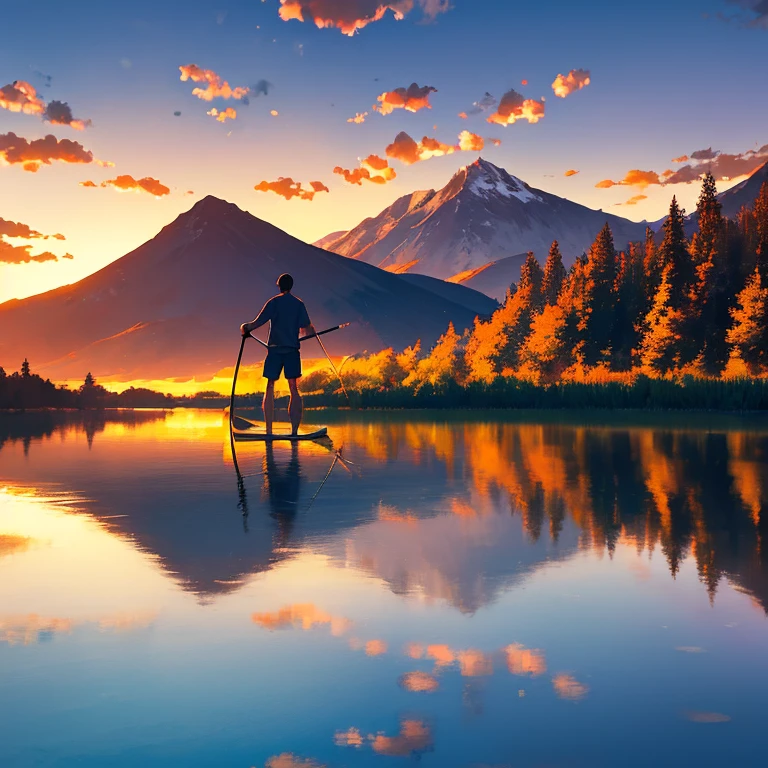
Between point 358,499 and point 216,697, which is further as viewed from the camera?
point 358,499

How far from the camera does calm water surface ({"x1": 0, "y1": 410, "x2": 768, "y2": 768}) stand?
5.43 m

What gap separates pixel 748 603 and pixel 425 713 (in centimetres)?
417

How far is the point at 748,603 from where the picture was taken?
854 centimetres

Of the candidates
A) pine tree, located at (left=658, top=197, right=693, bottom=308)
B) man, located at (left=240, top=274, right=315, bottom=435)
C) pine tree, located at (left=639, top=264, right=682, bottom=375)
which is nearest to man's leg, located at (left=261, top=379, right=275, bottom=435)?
man, located at (left=240, top=274, right=315, bottom=435)

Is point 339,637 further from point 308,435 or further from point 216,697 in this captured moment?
point 308,435

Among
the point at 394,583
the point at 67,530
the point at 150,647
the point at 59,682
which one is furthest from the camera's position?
the point at 67,530

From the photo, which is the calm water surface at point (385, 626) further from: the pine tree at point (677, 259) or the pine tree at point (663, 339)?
the pine tree at point (677, 259)

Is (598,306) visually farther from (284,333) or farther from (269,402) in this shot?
(284,333)

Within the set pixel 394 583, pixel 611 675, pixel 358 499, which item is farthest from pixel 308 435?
pixel 611 675

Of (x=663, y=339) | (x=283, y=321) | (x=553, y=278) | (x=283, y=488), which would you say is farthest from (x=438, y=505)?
(x=553, y=278)

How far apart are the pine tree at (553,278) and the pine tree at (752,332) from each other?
33.4 meters

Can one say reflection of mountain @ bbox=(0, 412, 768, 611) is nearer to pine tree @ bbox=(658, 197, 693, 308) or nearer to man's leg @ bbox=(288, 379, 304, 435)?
man's leg @ bbox=(288, 379, 304, 435)

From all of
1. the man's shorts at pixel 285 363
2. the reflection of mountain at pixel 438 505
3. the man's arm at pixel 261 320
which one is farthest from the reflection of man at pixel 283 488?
the man's arm at pixel 261 320

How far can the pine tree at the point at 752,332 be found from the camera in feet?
266
